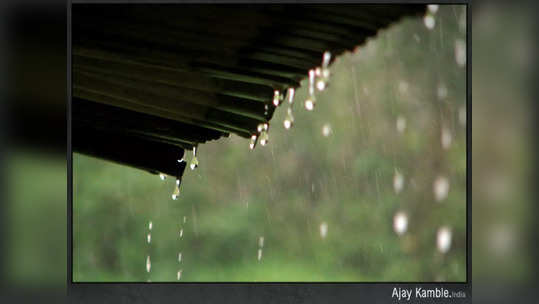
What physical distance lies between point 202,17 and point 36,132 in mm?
826

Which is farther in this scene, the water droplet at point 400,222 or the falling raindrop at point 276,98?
the water droplet at point 400,222

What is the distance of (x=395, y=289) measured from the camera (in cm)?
286

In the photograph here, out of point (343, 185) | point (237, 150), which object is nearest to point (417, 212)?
point (343, 185)

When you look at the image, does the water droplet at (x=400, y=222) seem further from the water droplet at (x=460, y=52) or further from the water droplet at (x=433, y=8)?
the water droplet at (x=433, y=8)

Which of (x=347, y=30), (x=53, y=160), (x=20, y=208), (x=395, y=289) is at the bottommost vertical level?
(x=395, y=289)

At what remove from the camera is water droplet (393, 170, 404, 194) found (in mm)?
3289

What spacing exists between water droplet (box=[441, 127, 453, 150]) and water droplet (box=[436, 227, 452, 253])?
346 millimetres

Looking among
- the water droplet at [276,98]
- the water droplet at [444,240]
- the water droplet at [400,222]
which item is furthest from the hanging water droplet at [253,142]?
the water droplet at [444,240]

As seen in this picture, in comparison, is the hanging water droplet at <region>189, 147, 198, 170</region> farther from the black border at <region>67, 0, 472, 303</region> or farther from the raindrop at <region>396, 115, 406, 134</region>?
the raindrop at <region>396, 115, 406, 134</region>

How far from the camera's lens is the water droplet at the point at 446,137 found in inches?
117

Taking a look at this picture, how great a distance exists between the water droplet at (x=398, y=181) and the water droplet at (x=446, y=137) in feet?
1.08

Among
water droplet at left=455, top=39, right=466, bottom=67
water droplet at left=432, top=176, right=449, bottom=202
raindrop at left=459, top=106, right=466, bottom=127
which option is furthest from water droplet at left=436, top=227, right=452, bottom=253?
water droplet at left=455, top=39, right=466, bottom=67

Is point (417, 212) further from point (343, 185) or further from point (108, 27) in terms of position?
point (108, 27)

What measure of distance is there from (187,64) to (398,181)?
3.60ft
